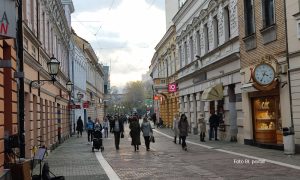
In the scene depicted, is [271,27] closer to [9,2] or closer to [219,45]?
[219,45]

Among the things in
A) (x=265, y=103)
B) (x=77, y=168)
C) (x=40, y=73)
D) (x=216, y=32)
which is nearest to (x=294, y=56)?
(x=265, y=103)

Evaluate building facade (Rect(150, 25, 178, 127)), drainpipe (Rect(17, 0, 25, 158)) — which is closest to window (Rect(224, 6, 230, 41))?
drainpipe (Rect(17, 0, 25, 158))

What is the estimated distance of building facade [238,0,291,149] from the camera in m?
19.0

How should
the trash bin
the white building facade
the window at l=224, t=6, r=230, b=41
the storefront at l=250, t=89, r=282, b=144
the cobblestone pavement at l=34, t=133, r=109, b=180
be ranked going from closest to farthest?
the cobblestone pavement at l=34, t=133, r=109, b=180 → the trash bin → the storefront at l=250, t=89, r=282, b=144 → the white building facade → the window at l=224, t=6, r=230, b=41

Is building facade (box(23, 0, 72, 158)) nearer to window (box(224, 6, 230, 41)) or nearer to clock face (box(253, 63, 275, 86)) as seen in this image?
clock face (box(253, 63, 275, 86))

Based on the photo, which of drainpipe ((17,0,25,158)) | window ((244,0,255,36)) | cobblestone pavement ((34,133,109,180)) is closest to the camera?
drainpipe ((17,0,25,158))

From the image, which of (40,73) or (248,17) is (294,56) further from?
(40,73)

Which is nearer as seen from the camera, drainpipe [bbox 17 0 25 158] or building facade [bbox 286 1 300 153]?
drainpipe [bbox 17 0 25 158]

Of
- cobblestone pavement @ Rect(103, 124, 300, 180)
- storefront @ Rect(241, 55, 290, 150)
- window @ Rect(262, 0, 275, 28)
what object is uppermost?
window @ Rect(262, 0, 275, 28)

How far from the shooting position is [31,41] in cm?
1814

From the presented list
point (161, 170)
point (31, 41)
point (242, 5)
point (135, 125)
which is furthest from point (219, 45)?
point (161, 170)

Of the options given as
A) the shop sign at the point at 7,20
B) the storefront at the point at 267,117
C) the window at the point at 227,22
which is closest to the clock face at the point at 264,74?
the storefront at the point at 267,117

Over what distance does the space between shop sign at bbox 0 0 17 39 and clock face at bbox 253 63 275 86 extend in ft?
42.4

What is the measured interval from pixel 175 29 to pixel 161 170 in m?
30.6
